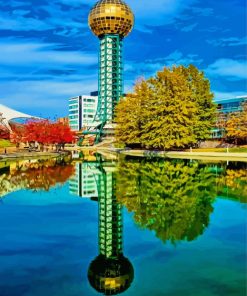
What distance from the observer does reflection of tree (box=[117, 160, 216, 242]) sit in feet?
→ 36.3

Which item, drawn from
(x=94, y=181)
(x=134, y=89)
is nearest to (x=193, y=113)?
(x=134, y=89)

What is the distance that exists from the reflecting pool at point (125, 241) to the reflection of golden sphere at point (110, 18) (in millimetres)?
106808

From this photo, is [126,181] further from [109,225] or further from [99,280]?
[99,280]

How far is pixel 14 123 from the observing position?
10288 centimetres

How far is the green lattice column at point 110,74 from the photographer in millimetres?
119350

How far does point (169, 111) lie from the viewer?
48.3 m

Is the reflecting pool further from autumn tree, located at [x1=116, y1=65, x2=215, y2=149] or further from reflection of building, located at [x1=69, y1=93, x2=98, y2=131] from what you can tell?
reflection of building, located at [x1=69, y1=93, x2=98, y2=131]

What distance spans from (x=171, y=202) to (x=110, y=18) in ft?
362

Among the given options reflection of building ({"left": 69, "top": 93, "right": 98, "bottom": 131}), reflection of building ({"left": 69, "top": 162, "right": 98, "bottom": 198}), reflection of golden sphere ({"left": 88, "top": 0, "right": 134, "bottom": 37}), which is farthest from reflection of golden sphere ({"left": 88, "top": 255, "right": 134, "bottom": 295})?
reflection of building ({"left": 69, "top": 93, "right": 98, "bottom": 131})

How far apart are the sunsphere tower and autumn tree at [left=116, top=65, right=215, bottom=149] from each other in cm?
5920

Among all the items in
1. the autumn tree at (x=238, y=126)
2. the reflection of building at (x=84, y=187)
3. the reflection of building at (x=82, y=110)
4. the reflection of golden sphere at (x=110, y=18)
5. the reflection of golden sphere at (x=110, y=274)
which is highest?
the reflection of golden sphere at (x=110, y=18)

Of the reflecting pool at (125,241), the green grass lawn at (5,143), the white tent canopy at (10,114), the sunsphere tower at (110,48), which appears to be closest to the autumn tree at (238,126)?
the green grass lawn at (5,143)

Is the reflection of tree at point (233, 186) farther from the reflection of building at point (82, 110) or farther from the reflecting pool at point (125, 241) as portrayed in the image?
the reflection of building at point (82, 110)

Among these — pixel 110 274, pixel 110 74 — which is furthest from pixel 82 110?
pixel 110 274
